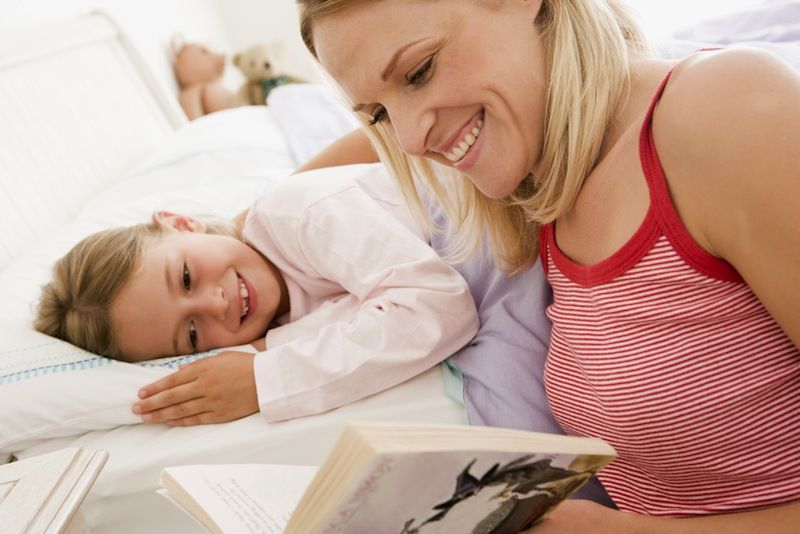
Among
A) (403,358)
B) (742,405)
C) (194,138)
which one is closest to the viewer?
(742,405)

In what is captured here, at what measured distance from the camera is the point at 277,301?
1.24 m

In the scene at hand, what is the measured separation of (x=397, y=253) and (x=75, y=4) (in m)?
1.84

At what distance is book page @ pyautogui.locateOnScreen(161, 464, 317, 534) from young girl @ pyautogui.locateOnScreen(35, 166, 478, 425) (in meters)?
0.30

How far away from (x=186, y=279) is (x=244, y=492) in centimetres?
61

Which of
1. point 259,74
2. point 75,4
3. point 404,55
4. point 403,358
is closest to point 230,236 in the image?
point 403,358

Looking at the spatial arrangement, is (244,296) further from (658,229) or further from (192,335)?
(658,229)

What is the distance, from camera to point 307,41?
0.81 metres

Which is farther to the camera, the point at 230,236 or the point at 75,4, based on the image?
the point at 75,4

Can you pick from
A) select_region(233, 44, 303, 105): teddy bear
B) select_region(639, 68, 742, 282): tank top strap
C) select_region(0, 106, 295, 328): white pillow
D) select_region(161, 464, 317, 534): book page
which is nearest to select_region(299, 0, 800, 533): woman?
select_region(639, 68, 742, 282): tank top strap

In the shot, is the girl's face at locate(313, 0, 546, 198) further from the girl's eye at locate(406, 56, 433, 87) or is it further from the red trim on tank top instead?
the red trim on tank top

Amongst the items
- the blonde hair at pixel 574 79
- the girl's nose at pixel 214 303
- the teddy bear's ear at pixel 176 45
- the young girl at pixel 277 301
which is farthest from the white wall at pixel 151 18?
the blonde hair at pixel 574 79

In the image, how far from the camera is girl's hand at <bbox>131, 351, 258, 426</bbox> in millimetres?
1002

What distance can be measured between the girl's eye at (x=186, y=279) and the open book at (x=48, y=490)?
0.48m

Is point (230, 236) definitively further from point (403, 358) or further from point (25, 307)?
point (403, 358)
